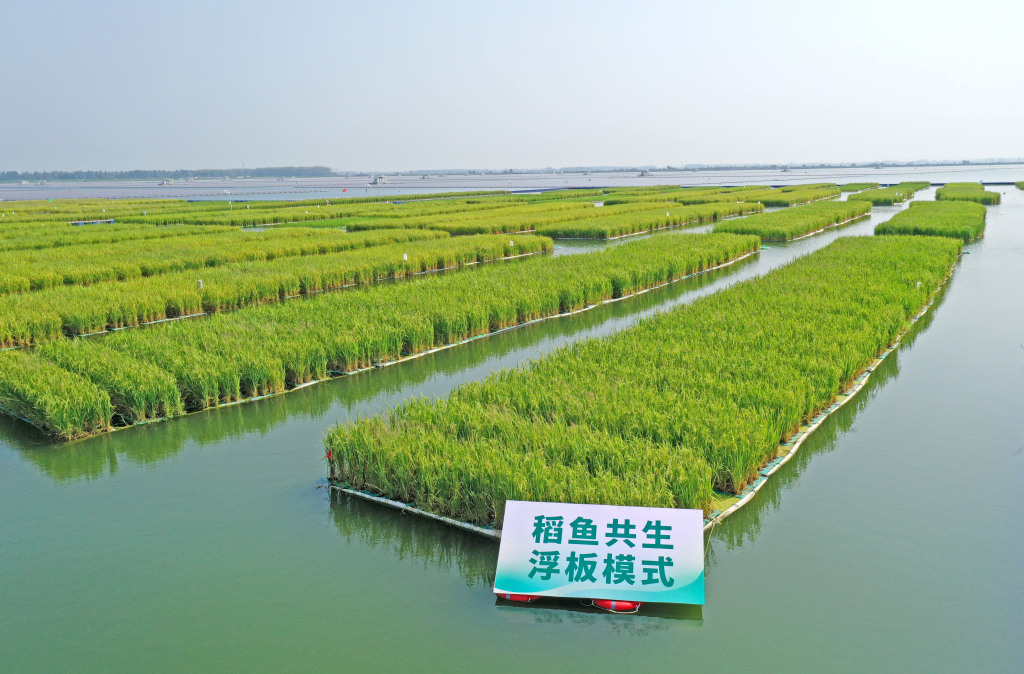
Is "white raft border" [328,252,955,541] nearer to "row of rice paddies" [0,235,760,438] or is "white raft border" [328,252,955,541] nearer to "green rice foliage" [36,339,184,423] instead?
"green rice foliage" [36,339,184,423]

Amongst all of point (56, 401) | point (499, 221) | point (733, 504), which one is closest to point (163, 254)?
point (499, 221)

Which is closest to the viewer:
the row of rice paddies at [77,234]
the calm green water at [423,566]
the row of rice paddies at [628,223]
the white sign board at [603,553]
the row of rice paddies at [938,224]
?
the calm green water at [423,566]

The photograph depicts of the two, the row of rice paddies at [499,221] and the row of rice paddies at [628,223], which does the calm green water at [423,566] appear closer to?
the row of rice paddies at [628,223]

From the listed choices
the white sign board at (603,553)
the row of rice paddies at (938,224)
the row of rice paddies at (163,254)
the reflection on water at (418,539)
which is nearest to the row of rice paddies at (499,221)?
the row of rice paddies at (163,254)

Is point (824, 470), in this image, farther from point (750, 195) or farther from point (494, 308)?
A: point (750, 195)

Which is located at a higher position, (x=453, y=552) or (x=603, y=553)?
(x=603, y=553)

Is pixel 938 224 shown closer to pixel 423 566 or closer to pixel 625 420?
pixel 625 420
